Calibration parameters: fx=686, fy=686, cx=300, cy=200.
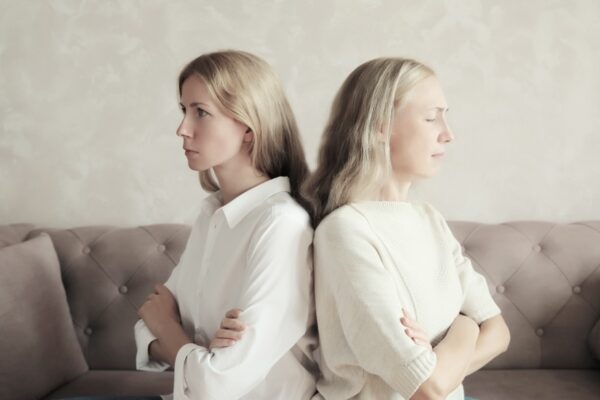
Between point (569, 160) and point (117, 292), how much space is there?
154 cm

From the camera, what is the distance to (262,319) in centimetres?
125

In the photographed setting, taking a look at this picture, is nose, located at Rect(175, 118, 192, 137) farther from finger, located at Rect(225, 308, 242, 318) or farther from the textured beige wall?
the textured beige wall

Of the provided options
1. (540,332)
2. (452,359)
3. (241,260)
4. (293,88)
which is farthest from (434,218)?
(293,88)

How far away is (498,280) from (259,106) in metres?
1.04

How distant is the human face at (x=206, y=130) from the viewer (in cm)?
139

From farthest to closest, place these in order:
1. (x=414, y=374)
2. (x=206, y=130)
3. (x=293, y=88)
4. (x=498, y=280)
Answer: (x=293, y=88), (x=498, y=280), (x=206, y=130), (x=414, y=374)

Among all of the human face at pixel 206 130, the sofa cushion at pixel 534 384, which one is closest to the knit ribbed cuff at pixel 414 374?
the human face at pixel 206 130

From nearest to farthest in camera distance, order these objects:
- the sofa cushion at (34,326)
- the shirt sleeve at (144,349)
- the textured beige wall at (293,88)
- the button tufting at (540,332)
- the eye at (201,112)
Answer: the eye at (201,112), the shirt sleeve at (144,349), the sofa cushion at (34,326), the button tufting at (540,332), the textured beige wall at (293,88)

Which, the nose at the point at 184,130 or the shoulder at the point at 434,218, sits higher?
the nose at the point at 184,130

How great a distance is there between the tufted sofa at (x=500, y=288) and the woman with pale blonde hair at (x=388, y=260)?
23.2 inches

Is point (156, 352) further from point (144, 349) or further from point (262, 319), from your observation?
point (262, 319)

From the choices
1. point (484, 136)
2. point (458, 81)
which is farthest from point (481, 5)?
point (484, 136)

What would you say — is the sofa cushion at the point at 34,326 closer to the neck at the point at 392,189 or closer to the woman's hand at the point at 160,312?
the woman's hand at the point at 160,312

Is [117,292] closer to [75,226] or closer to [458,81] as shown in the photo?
[75,226]
